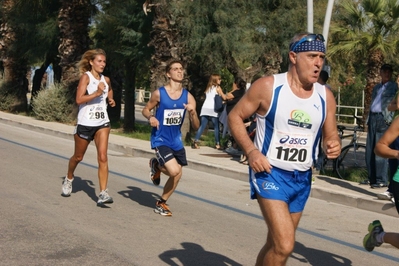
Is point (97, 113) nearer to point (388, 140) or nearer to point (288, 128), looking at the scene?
point (388, 140)

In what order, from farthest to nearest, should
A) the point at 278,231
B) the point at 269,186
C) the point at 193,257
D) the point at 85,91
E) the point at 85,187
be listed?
1. the point at 85,187
2. the point at 85,91
3. the point at 193,257
4. the point at 269,186
5. the point at 278,231

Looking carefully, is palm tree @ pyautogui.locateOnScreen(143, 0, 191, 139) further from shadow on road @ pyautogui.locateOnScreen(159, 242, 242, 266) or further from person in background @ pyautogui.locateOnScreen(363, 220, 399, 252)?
person in background @ pyautogui.locateOnScreen(363, 220, 399, 252)

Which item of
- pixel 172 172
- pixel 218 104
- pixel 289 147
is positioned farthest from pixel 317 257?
pixel 218 104

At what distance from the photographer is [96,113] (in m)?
9.94

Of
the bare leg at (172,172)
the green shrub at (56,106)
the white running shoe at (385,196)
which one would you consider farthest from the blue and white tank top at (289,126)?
the green shrub at (56,106)

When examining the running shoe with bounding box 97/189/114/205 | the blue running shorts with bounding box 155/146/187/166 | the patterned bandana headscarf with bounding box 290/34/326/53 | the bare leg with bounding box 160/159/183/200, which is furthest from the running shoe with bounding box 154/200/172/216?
the patterned bandana headscarf with bounding box 290/34/326/53

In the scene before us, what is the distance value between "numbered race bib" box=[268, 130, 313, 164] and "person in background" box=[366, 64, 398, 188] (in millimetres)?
6635

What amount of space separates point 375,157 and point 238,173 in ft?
9.04

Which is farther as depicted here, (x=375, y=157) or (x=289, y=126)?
(x=375, y=157)

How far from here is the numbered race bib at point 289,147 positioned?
525cm

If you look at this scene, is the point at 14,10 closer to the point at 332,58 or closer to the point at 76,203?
the point at 332,58

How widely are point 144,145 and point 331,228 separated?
993 centimetres

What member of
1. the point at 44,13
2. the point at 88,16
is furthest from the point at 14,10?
the point at 88,16

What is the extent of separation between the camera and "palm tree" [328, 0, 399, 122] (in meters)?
27.5
